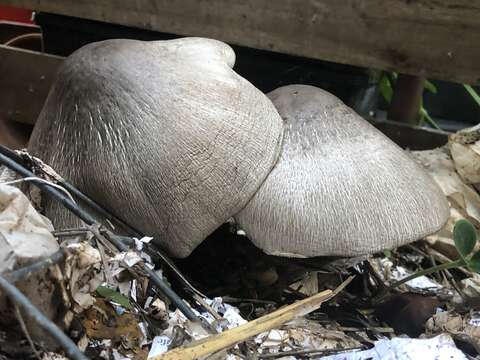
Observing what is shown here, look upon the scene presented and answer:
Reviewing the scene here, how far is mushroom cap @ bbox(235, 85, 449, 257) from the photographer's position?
3.34 feet

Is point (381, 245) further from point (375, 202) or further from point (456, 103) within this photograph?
point (456, 103)

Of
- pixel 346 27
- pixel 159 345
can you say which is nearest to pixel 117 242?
pixel 159 345

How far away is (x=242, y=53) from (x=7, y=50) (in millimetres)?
939

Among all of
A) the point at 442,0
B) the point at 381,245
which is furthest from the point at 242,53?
the point at 381,245

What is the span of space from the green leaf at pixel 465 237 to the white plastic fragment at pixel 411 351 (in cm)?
23

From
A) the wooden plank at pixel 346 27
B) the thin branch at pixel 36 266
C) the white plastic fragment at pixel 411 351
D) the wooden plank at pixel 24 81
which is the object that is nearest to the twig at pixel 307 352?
the white plastic fragment at pixel 411 351

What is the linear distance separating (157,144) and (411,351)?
584 mm

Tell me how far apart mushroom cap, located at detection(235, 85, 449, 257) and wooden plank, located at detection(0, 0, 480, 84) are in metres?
0.63

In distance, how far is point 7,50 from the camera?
2168mm

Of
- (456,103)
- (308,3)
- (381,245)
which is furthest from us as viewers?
(456,103)

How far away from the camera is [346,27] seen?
168 cm

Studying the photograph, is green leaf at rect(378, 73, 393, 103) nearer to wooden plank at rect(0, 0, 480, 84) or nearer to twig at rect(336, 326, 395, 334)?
wooden plank at rect(0, 0, 480, 84)

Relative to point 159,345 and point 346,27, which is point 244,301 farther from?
point 346,27

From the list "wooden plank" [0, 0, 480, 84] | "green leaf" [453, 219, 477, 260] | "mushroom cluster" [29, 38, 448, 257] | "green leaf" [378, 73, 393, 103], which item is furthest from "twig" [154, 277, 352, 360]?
"green leaf" [378, 73, 393, 103]
